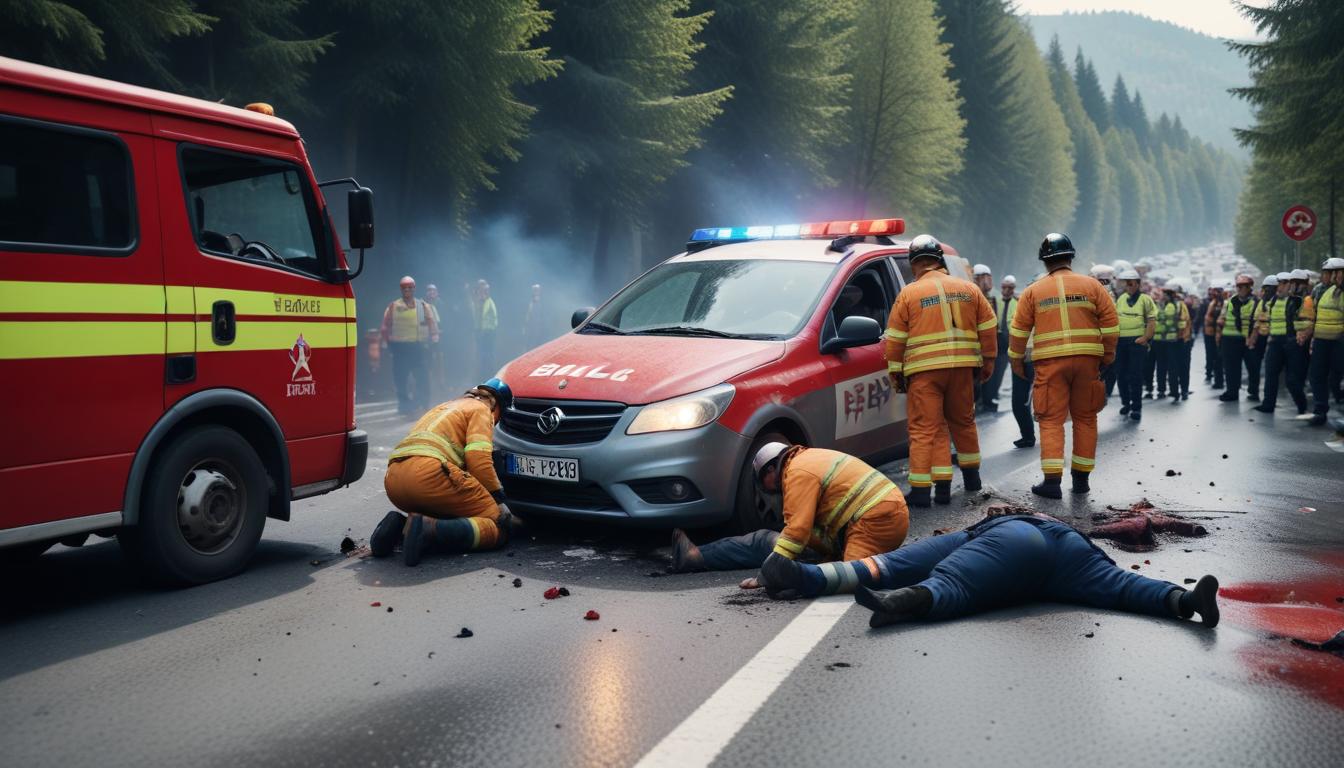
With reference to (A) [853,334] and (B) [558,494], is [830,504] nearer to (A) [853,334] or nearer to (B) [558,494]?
(B) [558,494]

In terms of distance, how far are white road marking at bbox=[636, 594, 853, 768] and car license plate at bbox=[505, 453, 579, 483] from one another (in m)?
1.67

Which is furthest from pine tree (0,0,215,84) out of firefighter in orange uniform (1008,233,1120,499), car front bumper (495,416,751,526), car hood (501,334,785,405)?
firefighter in orange uniform (1008,233,1120,499)

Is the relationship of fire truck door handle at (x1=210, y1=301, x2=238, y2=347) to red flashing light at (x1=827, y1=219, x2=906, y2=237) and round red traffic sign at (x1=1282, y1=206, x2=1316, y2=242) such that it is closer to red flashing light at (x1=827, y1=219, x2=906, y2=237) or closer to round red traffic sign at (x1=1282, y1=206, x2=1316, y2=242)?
red flashing light at (x1=827, y1=219, x2=906, y2=237)

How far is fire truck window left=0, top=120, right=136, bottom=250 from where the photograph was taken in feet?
16.9

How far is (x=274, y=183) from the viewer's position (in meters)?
6.80

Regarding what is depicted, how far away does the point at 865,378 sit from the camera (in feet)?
27.0

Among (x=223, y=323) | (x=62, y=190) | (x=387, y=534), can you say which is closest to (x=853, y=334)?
(x=387, y=534)

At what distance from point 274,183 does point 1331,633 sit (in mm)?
5919

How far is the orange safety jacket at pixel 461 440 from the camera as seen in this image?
6730 mm

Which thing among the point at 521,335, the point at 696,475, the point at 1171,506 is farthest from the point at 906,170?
the point at 696,475

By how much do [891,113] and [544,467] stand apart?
125 ft

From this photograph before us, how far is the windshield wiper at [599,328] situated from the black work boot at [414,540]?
2095 mm

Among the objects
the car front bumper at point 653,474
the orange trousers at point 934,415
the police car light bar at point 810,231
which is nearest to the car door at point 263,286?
the car front bumper at point 653,474

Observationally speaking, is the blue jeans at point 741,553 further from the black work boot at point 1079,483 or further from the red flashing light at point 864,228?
the black work boot at point 1079,483
